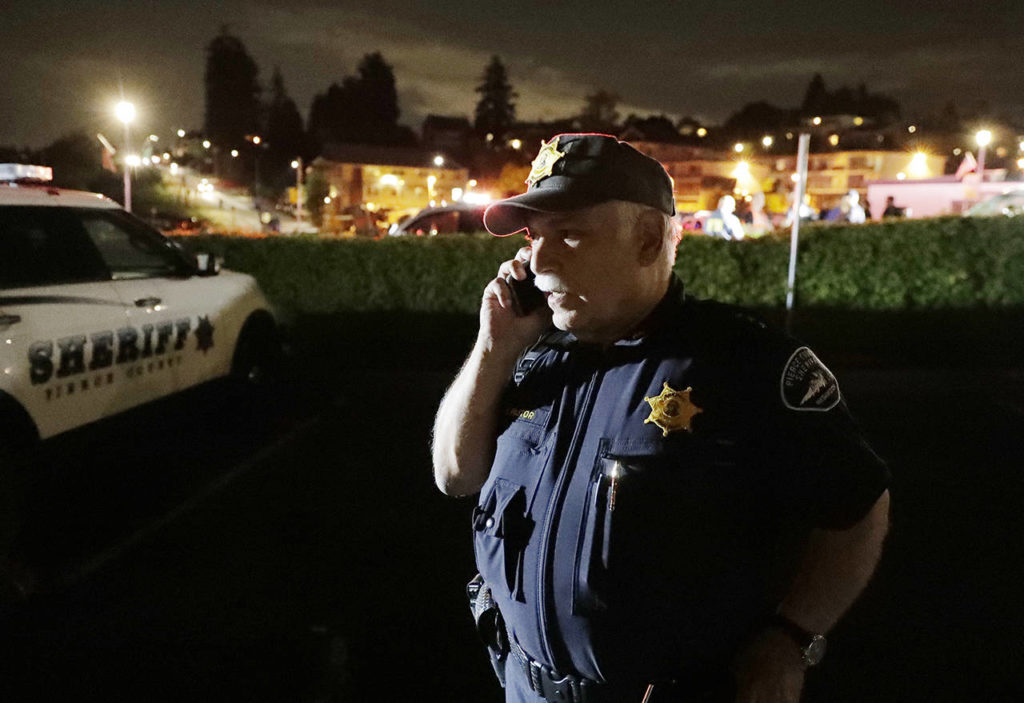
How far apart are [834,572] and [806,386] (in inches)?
13.4

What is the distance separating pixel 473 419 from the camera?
188 cm

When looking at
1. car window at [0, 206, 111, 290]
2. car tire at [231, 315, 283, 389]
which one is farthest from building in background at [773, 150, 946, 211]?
car window at [0, 206, 111, 290]

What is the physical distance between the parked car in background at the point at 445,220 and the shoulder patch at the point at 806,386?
13077mm

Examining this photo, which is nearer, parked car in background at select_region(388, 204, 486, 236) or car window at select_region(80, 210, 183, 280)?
car window at select_region(80, 210, 183, 280)

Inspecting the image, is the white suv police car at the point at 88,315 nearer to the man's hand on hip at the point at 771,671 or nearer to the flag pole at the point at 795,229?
the man's hand on hip at the point at 771,671

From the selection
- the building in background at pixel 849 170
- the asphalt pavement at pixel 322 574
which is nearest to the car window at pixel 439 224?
the asphalt pavement at pixel 322 574

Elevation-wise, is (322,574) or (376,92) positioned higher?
(376,92)

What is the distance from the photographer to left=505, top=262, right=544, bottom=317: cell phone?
1.88 metres

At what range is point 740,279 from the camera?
11.1 m

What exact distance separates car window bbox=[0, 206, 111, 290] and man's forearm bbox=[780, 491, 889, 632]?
4.36 meters

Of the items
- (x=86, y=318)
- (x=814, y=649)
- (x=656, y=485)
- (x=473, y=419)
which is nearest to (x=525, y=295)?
(x=473, y=419)

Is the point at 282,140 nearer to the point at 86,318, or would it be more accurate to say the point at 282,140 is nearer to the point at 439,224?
the point at 439,224

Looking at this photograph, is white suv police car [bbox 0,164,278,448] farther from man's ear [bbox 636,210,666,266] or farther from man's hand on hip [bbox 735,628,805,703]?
man's hand on hip [bbox 735,628,805,703]

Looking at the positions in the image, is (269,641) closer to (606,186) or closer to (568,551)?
(568,551)
